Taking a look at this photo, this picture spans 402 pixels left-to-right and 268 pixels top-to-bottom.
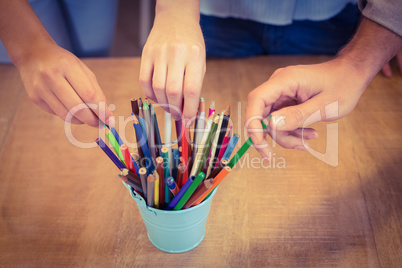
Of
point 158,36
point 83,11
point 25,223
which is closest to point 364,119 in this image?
point 158,36

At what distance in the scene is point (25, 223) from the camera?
0.43 meters

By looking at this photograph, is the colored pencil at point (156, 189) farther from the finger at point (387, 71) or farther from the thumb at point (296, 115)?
the finger at point (387, 71)

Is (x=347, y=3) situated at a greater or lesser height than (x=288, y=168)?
greater

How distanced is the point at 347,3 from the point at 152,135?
48 cm

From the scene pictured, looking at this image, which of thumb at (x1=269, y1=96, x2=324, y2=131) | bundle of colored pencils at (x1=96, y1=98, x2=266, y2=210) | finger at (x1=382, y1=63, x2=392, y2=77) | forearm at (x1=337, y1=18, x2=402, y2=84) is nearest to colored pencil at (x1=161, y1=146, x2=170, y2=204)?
bundle of colored pencils at (x1=96, y1=98, x2=266, y2=210)

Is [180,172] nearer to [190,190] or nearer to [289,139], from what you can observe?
[190,190]

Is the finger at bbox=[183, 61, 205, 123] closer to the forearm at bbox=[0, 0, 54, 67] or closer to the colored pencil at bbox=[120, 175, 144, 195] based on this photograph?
the colored pencil at bbox=[120, 175, 144, 195]

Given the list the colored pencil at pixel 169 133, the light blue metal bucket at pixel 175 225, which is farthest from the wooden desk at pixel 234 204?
the colored pencil at pixel 169 133

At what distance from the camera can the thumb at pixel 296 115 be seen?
38cm

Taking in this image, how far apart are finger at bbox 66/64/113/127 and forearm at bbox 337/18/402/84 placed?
0.32 m

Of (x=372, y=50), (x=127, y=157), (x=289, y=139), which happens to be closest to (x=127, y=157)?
(x=127, y=157)

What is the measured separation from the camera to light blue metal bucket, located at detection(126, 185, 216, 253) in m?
0.35

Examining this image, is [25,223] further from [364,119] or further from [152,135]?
[364,119]

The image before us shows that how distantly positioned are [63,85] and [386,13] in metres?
0.41
